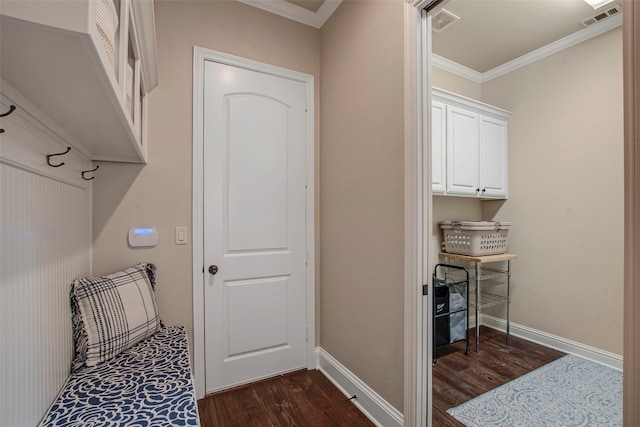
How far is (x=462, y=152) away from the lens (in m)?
2.79

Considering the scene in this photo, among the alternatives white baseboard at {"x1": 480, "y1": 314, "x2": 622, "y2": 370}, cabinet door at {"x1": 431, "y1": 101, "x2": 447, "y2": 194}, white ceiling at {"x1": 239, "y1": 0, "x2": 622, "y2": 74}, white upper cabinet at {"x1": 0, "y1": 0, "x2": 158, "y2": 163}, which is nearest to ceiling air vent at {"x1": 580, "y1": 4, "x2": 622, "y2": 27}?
white ceiling at {"x1": 239, "y1": 0, "x2": 622, "y2": 74}

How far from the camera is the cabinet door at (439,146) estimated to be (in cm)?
263

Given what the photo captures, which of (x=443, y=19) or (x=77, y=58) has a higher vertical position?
(x=443, y=19)

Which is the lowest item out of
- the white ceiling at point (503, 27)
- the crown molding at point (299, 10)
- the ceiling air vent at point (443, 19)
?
the ceiling air vent at point (443, 19)

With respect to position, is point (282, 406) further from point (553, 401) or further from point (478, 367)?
point (553, 401)

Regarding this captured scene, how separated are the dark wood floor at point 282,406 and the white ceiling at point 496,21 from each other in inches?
111

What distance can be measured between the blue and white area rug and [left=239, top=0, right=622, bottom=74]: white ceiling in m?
2.72

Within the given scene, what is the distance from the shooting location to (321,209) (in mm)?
2387

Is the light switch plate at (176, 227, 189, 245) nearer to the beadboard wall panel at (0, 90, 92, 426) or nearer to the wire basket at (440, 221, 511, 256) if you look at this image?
the beadboard wall panel at (0, 90, 92, 426)

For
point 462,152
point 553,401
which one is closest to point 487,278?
point 553,401

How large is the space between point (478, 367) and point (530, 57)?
290cm

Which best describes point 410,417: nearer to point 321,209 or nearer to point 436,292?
point 436,292

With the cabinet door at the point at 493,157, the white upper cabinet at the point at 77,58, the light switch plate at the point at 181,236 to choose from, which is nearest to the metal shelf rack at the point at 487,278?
the cabinet door at the point at 493,157

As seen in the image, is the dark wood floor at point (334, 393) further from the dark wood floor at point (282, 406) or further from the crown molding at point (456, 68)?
the crown molding at point (456, 68)
